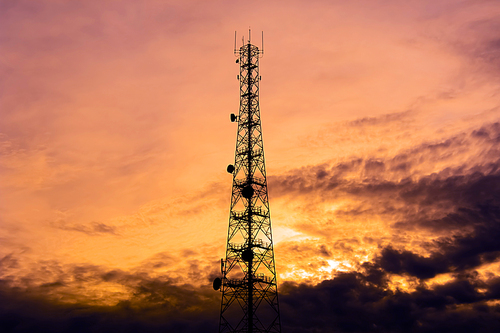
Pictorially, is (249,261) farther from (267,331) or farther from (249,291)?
(267,331)

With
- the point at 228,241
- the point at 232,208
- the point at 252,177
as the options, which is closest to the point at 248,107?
the point at 252,177

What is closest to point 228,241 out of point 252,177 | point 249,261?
point 249,261

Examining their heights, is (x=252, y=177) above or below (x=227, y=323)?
above

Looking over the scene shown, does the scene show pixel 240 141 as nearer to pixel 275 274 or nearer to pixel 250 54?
pixel 250 54

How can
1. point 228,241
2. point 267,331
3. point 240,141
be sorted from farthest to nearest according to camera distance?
point 240,141, point 228,241, point 267,331

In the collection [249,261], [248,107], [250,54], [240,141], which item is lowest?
[249,261]

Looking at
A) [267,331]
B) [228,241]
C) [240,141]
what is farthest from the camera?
[240,141]

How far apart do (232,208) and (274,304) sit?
56.5ft

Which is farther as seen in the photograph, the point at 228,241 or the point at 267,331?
the point at 228,241

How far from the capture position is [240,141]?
A: 80000 millimetres

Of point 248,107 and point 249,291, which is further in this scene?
point 248,107

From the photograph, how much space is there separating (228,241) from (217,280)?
259 inches

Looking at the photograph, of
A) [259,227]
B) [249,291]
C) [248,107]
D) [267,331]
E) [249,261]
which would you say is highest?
[248,107]

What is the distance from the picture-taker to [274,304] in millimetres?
69750
